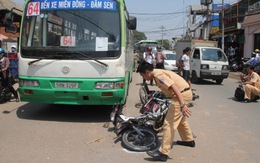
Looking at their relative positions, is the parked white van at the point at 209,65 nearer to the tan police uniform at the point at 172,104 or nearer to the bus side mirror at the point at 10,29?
the bus side mirror at the point at 10,29

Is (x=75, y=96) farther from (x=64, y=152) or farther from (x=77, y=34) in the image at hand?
(x=64, y=152)

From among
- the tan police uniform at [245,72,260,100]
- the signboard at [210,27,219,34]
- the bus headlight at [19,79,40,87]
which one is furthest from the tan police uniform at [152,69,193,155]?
the signboard at [210,27,219,34]

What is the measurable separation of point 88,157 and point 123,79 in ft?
7.55

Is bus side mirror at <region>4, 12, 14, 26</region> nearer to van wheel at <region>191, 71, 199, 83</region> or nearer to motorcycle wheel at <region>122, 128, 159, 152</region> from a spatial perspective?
motorcycle wheel at <region>122, 128, 159, 152</region>

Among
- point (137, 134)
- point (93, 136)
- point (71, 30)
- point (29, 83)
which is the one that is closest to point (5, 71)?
point (29, 83)

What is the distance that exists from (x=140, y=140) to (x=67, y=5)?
3.34m

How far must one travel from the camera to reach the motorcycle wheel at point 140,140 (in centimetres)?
500

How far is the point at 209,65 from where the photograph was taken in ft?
49.8

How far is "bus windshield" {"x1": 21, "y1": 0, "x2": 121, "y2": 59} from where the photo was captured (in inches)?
255

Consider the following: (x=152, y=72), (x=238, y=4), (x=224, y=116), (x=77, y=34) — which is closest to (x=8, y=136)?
(x=77, y=34)

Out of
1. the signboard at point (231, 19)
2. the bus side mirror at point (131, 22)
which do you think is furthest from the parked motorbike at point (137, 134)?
the signboard at point (231, 19)

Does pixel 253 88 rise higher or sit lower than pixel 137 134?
higher

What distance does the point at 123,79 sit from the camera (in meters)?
6.59

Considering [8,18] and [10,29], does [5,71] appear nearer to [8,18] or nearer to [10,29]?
[10,29]
